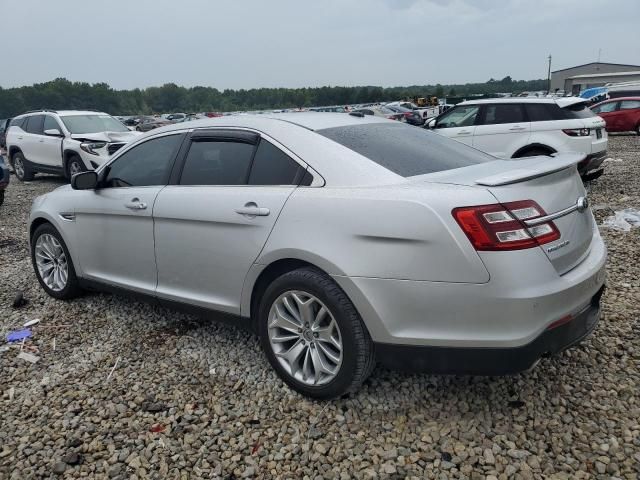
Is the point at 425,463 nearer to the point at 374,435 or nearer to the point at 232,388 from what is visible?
the point at 374,435

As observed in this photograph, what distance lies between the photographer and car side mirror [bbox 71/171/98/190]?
3.94 m

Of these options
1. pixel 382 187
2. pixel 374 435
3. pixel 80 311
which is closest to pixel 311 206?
pixel 382 187

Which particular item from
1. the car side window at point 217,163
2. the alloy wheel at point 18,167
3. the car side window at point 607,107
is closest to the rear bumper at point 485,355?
the car side window at point 217,163

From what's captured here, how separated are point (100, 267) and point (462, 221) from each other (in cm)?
288

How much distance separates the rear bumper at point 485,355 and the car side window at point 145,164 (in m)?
2.02

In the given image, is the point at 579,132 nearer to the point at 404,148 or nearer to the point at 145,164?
the point at 404,148

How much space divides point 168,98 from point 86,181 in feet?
330

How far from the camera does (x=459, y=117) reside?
32.6ft

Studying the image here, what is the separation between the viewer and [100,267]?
4023 mm

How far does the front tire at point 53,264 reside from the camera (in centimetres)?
439

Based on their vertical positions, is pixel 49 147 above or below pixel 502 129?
below

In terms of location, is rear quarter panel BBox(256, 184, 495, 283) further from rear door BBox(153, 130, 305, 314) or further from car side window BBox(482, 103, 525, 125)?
car side window BBox(482, 103, 525, 125)

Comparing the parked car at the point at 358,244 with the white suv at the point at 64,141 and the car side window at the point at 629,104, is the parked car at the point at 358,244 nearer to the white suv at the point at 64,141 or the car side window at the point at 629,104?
the white suv at the point at 64,141

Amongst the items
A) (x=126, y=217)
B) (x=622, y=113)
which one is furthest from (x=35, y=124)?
(x=622, y=113)
